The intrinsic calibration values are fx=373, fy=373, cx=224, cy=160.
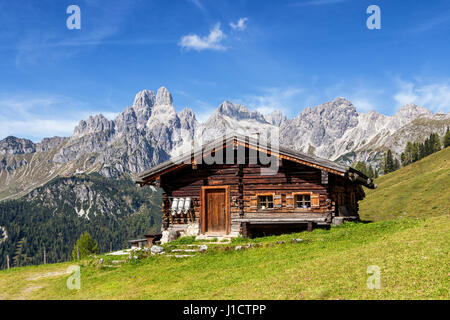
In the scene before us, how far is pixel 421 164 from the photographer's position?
110062 mm

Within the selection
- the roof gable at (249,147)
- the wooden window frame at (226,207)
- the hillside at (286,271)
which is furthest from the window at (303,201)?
the wooden window frame at (226,207)

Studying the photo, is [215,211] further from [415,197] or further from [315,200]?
[415,197]

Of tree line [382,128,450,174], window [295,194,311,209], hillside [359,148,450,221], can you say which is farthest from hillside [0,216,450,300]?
tree line [382,128,450,174]

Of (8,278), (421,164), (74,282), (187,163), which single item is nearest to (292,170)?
(187,163)

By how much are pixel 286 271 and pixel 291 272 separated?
31 cm

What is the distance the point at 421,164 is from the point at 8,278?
113856 millimetres

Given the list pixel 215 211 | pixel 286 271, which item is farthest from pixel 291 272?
pixel 215 211

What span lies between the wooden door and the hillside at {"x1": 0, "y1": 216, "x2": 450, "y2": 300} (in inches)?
139

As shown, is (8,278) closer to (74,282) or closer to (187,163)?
(74,282)

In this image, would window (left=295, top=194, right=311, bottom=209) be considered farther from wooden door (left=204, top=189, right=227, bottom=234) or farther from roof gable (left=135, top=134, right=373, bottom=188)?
wooden door (left=204, top=189, right=227, bottom=234)

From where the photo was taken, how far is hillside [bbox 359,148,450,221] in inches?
2493

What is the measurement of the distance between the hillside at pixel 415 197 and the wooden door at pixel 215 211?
43662 mm

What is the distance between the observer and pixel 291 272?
13281 millimetres

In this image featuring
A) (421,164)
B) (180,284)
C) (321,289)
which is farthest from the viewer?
(421,164)
